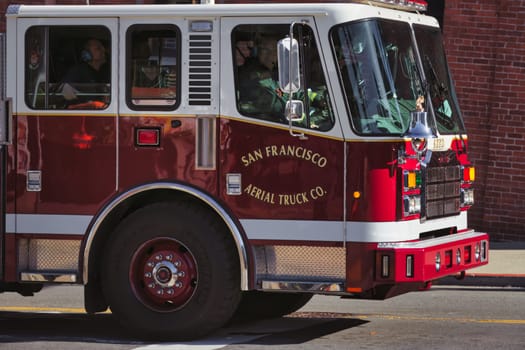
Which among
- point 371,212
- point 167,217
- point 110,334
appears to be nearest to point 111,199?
point 167,217

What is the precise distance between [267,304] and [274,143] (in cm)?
203

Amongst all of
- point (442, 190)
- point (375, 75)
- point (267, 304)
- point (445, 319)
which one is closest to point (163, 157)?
point (375, 75)

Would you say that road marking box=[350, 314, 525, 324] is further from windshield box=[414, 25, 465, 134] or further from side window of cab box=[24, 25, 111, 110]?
side window of cab box=[24, 25, 111, 110]

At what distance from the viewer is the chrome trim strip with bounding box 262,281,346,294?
33.2 feet

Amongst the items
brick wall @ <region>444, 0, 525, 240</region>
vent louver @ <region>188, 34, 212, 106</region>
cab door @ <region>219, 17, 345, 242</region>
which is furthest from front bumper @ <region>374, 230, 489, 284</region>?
brick wall @ <region>444, 0, 525, 240</region>

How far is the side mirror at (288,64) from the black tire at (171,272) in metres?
1.19

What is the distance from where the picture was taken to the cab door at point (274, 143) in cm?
1012

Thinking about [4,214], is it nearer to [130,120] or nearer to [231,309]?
[130,120]

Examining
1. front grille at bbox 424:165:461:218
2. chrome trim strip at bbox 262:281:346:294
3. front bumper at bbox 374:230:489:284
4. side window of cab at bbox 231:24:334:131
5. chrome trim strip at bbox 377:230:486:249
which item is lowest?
chrome trim strip at bbox 262:281:346:294

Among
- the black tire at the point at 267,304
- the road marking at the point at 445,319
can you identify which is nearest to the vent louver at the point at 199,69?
the black tire at the point at 267,304

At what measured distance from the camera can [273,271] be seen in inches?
405

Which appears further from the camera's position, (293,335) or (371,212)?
(293,335)

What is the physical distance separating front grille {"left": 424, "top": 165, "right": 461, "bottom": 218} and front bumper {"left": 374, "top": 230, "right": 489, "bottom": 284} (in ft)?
0.74

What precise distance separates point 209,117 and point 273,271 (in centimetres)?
121
